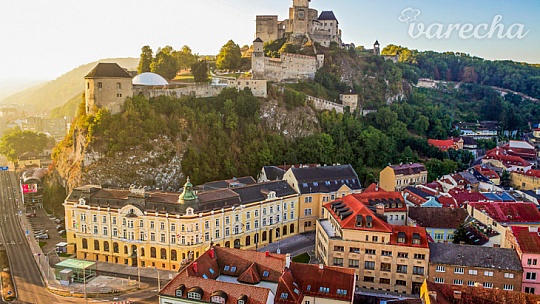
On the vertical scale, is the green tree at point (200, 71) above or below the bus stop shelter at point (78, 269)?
above

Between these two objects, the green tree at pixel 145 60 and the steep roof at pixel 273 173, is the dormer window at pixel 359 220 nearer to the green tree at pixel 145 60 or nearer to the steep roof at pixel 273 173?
the steep roof at pixel 273 173

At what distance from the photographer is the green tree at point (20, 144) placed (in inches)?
4481

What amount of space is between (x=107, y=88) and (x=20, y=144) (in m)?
59.6

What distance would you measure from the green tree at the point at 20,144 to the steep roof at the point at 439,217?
106 meters

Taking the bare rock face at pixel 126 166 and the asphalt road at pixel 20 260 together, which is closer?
the asphalt road at pixel 20 260

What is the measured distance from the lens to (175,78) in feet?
349

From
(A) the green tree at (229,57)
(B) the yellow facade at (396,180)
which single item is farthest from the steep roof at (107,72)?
(B) the yellow facade at (396,180)

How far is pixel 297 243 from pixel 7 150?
317 ft

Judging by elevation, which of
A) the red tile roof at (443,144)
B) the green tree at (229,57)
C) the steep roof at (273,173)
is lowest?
the steep roof at (273,173)

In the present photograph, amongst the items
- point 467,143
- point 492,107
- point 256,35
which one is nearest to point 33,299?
point 256,35

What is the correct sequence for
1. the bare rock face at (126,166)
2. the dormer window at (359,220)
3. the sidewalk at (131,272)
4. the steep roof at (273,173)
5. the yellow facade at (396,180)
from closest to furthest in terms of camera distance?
the dormer window at (359,220)
the sidewalk at (131,272)
the bare rock face at (126,166)
the steep roof at (273,173)
the yellow facade at (396,180)

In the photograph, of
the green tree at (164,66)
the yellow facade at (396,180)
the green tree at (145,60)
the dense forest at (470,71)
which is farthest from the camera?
the dense forest at (470,71)

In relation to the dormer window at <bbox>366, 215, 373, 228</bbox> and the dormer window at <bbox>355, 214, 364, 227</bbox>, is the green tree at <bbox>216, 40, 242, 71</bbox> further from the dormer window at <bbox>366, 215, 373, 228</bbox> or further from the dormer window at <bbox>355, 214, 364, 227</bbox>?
the dormer window at <bbox>366, 215, 373, 228</bbox>

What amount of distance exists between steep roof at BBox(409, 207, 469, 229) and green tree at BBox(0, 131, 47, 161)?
106m
